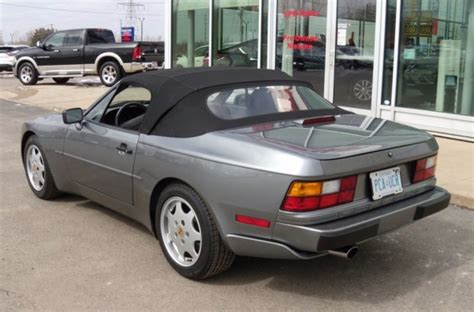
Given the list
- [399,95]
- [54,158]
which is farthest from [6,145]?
[399,95]

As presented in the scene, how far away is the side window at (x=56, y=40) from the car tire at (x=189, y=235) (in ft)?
56.9

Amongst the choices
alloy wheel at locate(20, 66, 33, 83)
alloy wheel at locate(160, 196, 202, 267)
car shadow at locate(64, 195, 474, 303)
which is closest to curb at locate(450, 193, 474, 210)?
car shadow at locate(64, 195, 474, 303)

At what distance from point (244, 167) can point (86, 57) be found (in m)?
17.0

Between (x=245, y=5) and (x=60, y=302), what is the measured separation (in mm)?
9763

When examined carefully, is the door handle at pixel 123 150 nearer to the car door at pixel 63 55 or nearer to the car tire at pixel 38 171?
the car tire at pixel 38 171

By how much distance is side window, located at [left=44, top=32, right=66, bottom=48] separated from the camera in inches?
781

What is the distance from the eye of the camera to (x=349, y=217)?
342 cm

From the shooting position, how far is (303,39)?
11.2m

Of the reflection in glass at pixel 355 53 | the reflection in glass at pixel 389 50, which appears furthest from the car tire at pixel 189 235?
the reflection in glass at pixel 355 53

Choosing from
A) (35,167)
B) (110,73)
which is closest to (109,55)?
(110,73)

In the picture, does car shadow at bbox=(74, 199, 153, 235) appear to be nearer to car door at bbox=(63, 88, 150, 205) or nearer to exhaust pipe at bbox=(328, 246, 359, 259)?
car door at bbox=(63, 88, 150, 205)

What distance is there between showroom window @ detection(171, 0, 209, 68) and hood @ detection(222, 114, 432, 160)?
9.49 metres

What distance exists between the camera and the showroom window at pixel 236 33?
12109mm

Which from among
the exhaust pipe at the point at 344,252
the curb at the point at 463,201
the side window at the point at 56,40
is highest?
the side window at the point at 56,40
